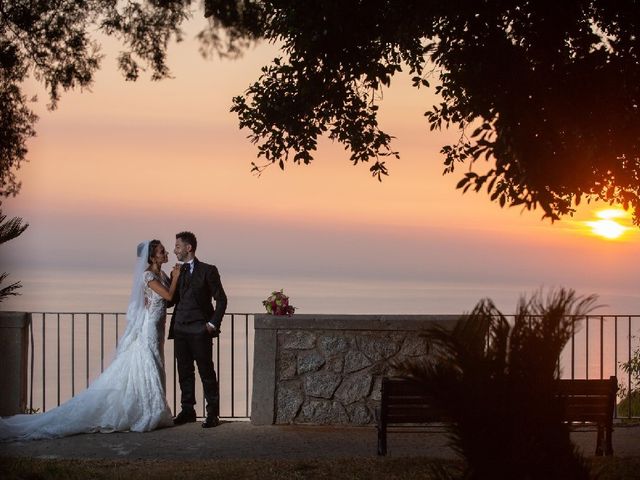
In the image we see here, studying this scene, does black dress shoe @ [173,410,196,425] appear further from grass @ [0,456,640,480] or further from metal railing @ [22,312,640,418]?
grass @ [0,456,640,480]

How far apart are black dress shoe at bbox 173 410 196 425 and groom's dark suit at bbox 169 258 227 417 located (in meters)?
0.42

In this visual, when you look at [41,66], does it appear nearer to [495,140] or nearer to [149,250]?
[149,250]

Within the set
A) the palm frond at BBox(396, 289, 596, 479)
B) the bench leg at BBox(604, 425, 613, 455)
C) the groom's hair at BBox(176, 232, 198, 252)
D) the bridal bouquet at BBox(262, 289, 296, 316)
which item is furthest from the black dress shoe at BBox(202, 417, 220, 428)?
the palm frond at BBox(396, 289, 596, 479)

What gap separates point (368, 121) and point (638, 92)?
10.3 feet

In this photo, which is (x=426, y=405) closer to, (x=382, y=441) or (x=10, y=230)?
(x=382, y=441)

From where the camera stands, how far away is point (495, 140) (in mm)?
11180

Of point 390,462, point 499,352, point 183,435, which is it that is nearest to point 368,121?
point 183,435

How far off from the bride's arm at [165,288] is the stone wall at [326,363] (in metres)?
0.98

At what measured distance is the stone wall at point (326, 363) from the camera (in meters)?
11.7

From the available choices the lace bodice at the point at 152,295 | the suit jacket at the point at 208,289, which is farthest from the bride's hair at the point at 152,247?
the suit jacket at the point at 208,289

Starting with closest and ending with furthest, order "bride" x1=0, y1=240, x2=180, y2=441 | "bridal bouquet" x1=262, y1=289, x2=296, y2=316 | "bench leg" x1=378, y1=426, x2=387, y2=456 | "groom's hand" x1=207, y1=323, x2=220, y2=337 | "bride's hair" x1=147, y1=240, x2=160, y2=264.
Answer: "bench leg" x1=378, y1=426, x2=387, y2=456
"bride" x1=0, y1=240, x2=180, y2=441
"groom's hand" x1=207, y1=323, x2=220, y2=337
"bridal bouquet" x1=262, y1=289, x2=296, y2=316
"bride's hair" x1=147, y1=240, x2=160, y2=264

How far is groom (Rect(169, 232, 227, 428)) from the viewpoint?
1171 cm

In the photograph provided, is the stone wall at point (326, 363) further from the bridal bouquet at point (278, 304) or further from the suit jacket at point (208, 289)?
the suit jacket at point (208, 289)

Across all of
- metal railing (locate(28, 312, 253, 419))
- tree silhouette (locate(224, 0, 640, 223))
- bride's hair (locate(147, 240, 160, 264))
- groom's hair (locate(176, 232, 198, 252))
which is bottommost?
metal railing (locate(28, 312, 253, 419))
